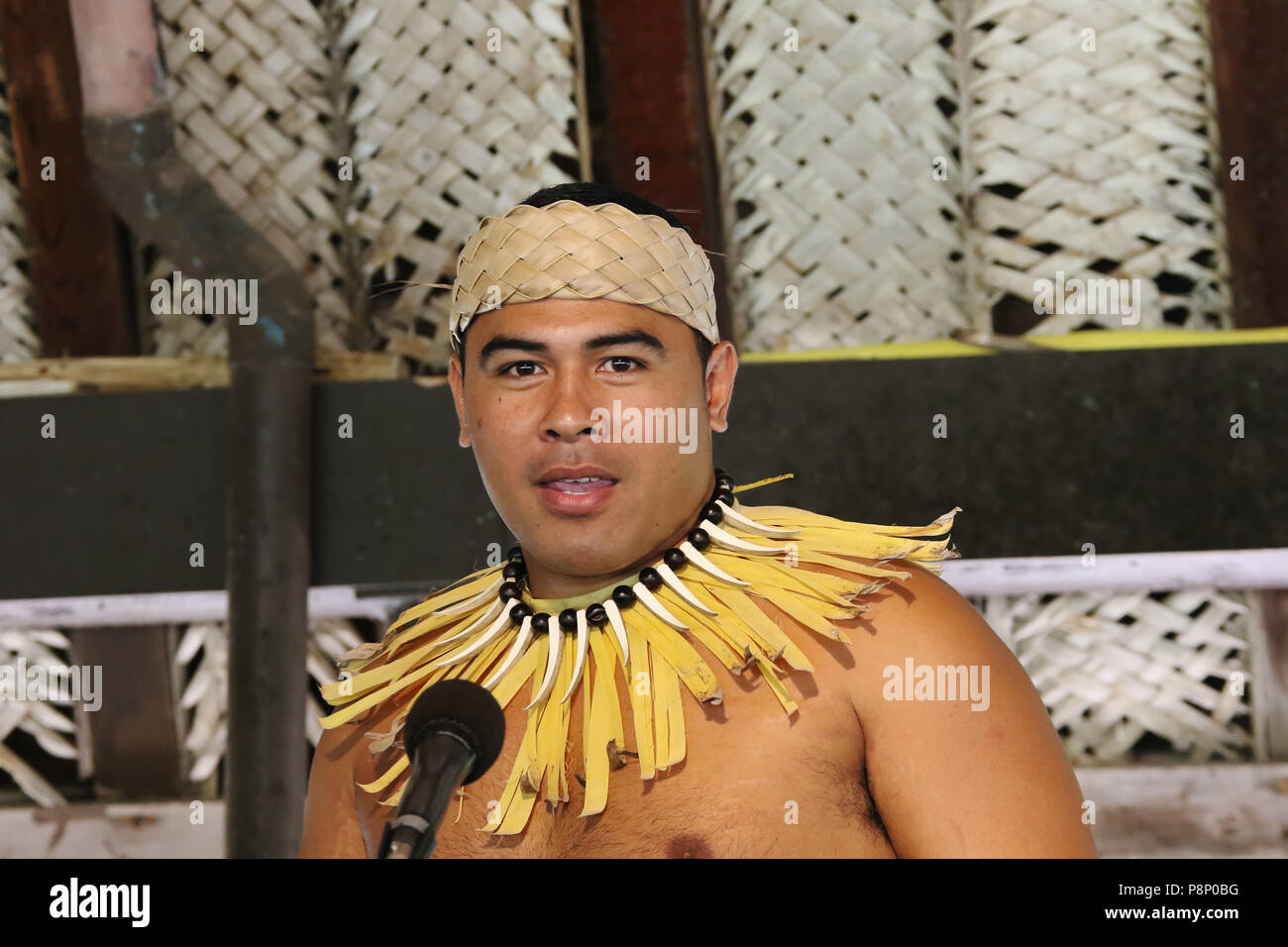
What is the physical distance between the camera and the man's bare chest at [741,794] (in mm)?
1144

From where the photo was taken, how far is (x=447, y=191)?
2.05 meters

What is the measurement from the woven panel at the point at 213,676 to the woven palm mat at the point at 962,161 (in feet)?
2.82

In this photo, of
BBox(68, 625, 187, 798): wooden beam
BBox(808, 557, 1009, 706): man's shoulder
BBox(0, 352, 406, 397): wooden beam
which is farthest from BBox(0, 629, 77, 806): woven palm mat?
BBox(808, 557, 1009, 706): man's shoulder

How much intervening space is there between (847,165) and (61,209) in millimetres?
1329

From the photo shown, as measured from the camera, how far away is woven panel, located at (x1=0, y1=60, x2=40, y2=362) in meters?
2.18

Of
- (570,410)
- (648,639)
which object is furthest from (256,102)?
(648,639)

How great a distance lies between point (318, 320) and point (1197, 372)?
139cm

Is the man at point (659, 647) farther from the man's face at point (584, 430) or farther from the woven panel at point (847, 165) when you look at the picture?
the woven panel at point (847, 165)

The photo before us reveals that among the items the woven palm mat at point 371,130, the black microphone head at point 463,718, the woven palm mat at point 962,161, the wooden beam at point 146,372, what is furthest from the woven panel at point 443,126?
the black microphone head at point 463,718
